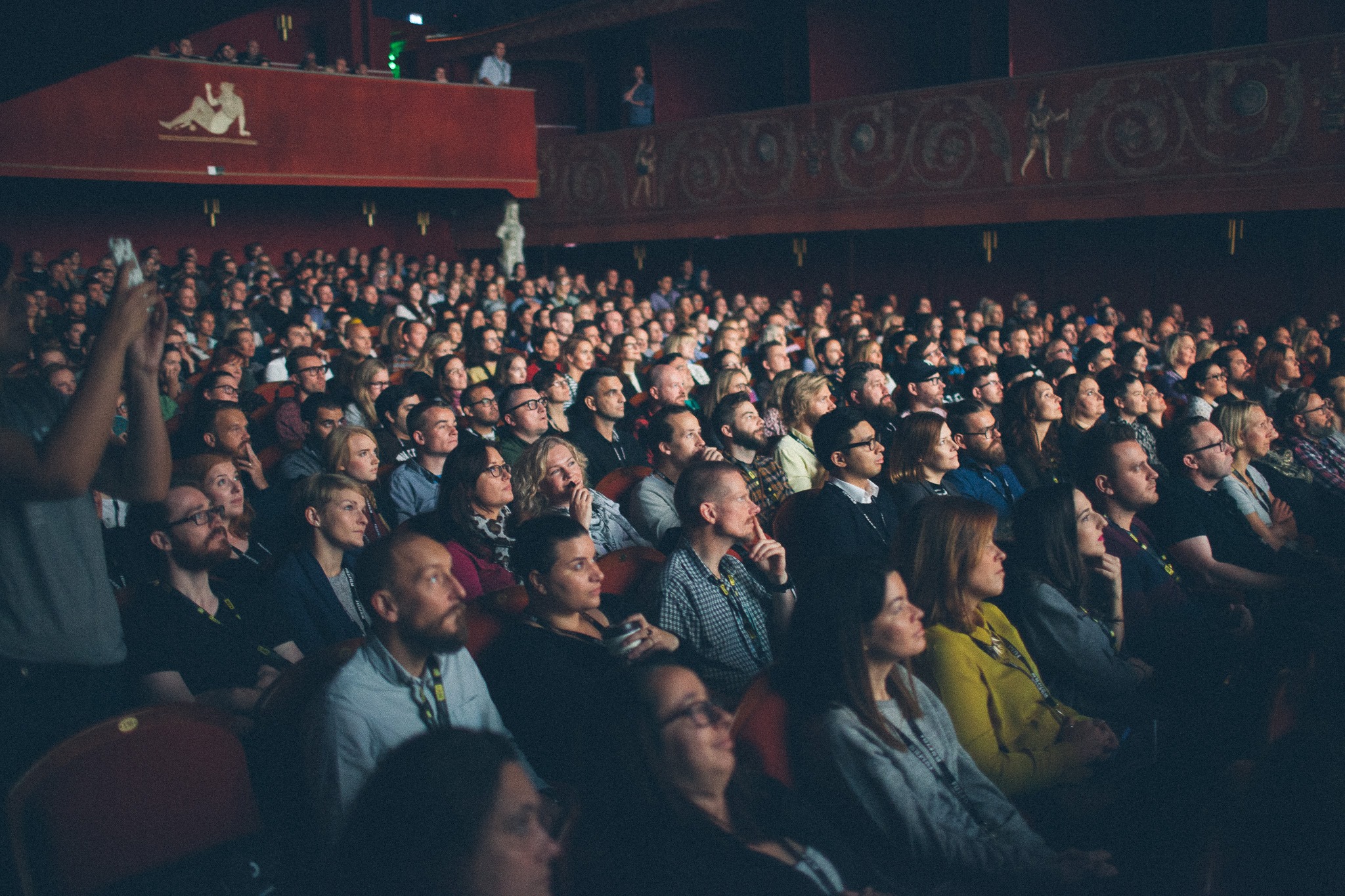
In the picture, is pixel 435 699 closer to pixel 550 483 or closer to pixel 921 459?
pixel 550 483

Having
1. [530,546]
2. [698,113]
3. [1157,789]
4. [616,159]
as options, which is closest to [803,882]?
[530,546]

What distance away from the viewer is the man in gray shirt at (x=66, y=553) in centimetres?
170

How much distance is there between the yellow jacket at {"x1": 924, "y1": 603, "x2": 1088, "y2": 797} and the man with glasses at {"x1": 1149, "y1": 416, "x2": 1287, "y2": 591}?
1436 mm

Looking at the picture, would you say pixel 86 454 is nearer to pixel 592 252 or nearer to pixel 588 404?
pixel 588 404

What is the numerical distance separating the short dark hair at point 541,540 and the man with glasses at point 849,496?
115 cm

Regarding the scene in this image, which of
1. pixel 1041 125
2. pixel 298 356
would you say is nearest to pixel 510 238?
pixel 1041 125

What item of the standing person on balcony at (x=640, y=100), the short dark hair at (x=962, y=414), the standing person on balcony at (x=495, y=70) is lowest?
the short dark hair at (x=962, y=414)

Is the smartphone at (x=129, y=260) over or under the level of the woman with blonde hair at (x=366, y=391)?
over

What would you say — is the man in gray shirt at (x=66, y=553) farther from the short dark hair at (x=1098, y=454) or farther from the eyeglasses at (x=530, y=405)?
the short dark hair at (x=1098, y=454)

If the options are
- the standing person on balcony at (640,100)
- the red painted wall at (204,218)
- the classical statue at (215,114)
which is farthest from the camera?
the standing person on balcony at (640,100)

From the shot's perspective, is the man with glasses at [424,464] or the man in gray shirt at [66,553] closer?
the man in gray shirt at [66,553]

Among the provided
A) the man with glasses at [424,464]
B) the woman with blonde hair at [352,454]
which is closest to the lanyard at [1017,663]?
the woman with blonde hair at [352,454]

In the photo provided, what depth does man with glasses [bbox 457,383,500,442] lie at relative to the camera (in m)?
4.62

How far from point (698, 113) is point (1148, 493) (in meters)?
12.9
